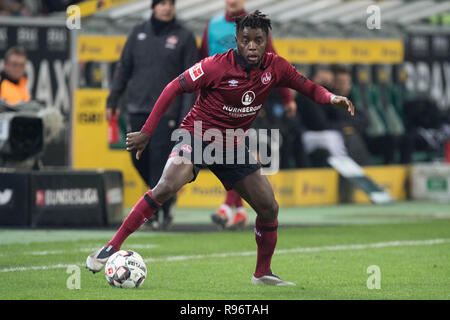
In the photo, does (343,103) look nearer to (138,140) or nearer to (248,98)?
(248,98)

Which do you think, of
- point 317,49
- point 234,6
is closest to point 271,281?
point 234,6

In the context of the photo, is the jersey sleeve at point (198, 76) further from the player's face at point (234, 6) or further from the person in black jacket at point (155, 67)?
the person in black jacket at point (155, 67)

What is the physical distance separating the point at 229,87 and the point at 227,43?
3559mm

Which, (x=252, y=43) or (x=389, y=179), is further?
(x=389, y=179)

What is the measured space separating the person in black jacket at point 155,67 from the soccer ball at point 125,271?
411 cm

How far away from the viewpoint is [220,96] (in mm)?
7613

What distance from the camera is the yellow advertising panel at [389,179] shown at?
16.3m

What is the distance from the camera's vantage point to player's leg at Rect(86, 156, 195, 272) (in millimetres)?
7508

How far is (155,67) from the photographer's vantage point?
1143cm

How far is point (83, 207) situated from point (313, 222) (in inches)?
110

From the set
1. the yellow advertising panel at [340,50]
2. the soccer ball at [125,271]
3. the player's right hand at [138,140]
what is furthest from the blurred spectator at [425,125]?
the soccer ball at [125,271]

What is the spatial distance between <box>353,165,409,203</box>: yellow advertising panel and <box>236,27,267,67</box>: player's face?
8988 mm

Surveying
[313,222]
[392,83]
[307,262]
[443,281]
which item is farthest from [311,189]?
[443,281]

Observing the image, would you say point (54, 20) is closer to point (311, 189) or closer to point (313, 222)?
point (311, 189)
